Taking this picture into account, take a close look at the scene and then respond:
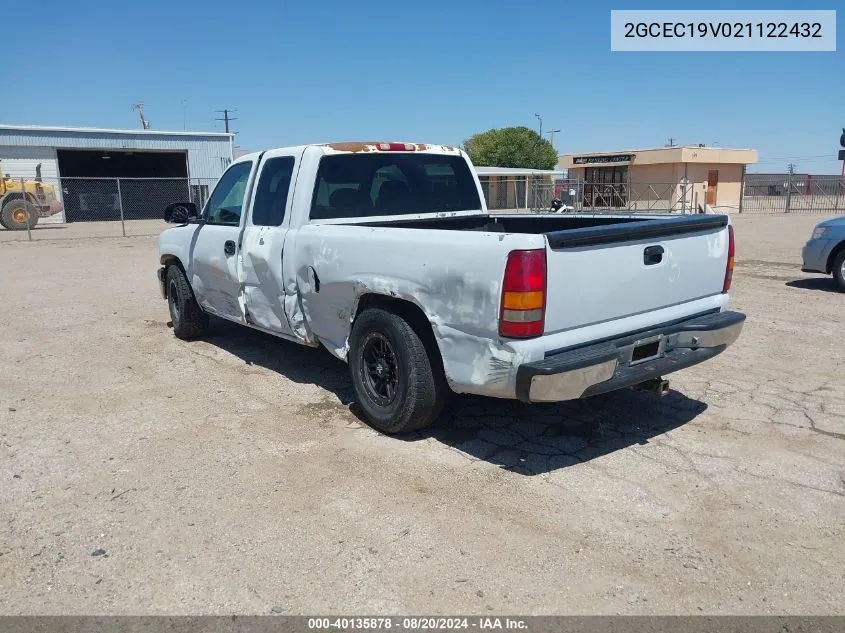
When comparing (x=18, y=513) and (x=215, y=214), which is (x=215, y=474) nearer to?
(x=18, y=513)

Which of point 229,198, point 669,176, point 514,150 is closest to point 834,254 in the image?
point 229,198

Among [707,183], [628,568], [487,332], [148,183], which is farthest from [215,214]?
[707,183]

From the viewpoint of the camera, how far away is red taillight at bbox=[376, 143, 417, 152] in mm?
5612

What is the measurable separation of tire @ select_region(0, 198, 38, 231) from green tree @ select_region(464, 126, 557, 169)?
4685 centimetres

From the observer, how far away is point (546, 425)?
4.76 m

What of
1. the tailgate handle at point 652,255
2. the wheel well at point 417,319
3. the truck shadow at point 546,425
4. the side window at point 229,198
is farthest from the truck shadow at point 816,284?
the side window at point 229,198

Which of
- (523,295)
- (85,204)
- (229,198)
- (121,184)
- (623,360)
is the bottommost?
(623,360)

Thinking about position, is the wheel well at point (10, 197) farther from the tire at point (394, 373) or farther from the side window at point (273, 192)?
the tire at point (394, 373)

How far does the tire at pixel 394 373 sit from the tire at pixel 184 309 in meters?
3.18

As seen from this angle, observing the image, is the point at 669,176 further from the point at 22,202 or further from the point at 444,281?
the point at 444,281

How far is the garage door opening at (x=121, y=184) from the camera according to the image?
110 feet

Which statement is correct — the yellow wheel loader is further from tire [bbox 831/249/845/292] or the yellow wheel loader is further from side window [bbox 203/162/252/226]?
tire [bbox 831/249/845/292]

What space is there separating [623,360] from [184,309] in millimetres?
5030

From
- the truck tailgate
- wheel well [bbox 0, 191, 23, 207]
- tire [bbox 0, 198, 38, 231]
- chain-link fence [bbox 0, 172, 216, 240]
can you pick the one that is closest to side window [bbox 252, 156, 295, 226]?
the truck tailgate
